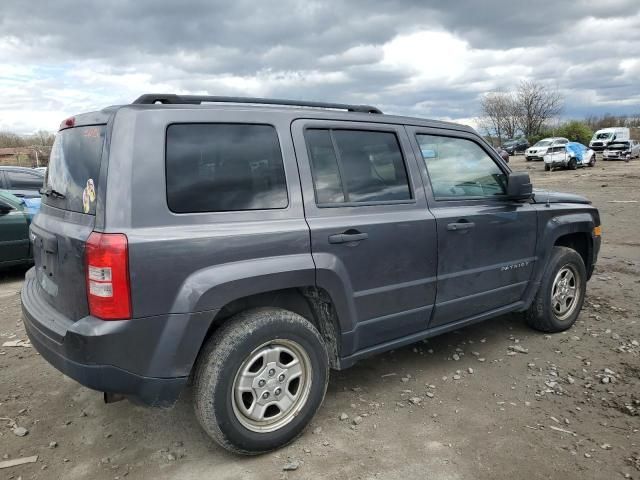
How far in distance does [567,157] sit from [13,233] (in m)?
27.9

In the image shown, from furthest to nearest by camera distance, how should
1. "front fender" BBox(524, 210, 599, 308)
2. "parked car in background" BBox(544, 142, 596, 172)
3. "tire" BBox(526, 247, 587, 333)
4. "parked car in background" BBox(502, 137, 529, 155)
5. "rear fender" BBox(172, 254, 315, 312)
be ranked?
"parked car in background" BBox(502, 137, 529, 155), "parked car in background" BBox(544, 142, 596, 172), "tire" BBox(526, 247, 587, 333), "front fender" BBox(524, 210, 599, 308), "rear fender" BBox(172, 254, 315, 312)

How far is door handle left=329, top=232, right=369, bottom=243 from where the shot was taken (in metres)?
2.87

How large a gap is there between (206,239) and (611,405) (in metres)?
2.87

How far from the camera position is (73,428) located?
3135 millimetres

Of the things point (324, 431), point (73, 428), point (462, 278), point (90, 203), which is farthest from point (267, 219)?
point (73, 428)

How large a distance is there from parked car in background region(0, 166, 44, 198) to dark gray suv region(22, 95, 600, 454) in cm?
682

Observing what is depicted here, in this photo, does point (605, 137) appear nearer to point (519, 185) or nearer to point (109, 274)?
point (519, 185)

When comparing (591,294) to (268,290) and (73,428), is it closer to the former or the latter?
(268,290)

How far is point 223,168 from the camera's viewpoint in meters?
2.64

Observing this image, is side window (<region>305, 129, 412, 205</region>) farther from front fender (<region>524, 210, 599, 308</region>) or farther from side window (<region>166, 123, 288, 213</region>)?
front fender (<region>524, 210, 599, 308</region>)

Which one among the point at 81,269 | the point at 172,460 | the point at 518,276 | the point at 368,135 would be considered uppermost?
the point at 368,135

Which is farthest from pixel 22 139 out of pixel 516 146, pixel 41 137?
pixel 516 146

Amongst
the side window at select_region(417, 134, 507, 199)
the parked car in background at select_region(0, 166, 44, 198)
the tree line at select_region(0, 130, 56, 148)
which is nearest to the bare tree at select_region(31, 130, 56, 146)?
the tree line at select_region(0, 130, 56, 148)

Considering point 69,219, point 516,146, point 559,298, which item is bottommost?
point 559,298
